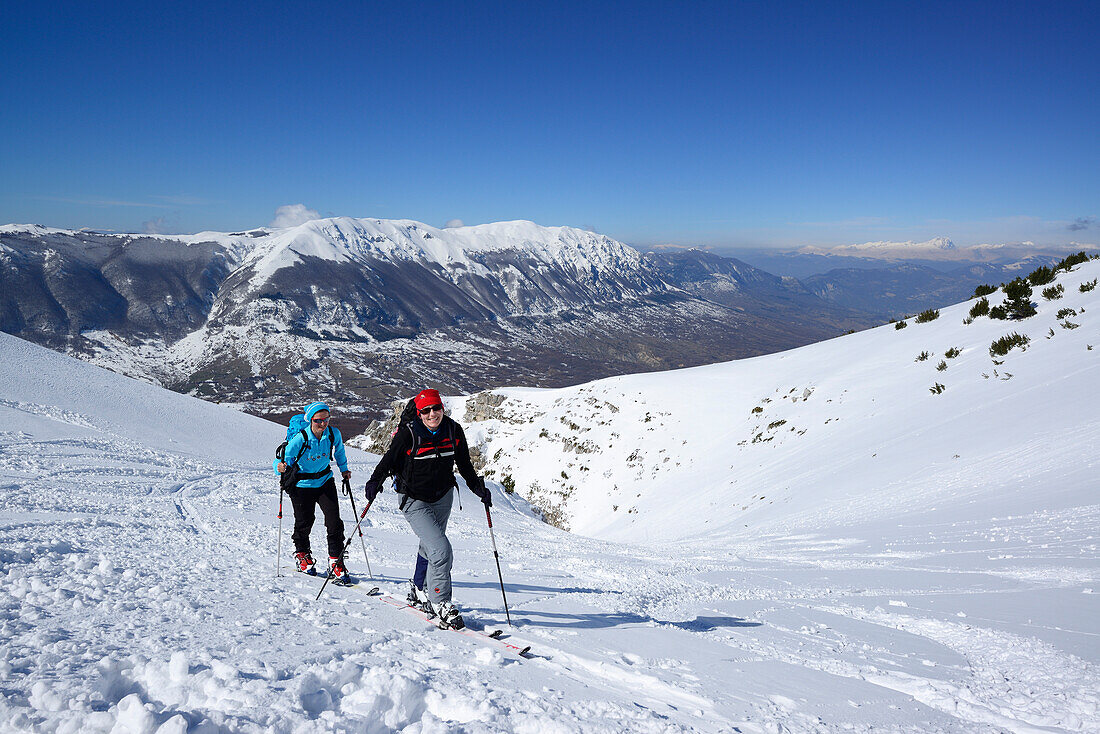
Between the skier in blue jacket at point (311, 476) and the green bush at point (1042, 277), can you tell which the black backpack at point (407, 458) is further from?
the green bush at point (1042, 277)

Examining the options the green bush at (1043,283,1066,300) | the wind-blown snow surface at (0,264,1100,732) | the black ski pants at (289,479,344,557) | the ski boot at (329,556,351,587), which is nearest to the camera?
the wind-blown snow surface at (0,264,1100,732)

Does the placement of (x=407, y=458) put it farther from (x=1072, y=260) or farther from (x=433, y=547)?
(x=1072, y=260)

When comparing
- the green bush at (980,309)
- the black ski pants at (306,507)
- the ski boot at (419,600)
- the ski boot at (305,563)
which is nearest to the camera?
the ski boot at (419,600)

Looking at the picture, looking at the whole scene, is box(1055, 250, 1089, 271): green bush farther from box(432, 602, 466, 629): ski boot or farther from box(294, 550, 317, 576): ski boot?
box(294, 550, 317, 576): ski boot

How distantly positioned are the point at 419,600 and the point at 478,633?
3.59ft

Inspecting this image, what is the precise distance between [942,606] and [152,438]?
23.0 metres

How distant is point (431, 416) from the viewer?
237 inches

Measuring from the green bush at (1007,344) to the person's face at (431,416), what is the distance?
21.7 meters

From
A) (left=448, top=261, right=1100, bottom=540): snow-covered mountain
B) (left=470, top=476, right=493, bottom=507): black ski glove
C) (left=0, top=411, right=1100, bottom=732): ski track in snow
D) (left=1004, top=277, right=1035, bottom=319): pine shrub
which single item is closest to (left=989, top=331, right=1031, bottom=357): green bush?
(left=448, top=261, right=1100, bottom=540): snow-covered mountain

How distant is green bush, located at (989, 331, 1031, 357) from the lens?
18.7 metres

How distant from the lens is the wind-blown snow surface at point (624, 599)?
3.88 m

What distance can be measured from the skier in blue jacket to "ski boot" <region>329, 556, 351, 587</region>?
22cm

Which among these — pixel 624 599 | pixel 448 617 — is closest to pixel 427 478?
pixel 448 617

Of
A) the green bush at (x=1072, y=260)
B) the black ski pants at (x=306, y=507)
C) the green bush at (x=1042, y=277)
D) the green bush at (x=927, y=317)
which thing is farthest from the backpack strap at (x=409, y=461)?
the green bush at (x=927, y=317)
